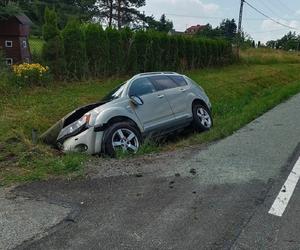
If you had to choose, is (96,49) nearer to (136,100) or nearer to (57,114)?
(57,114)

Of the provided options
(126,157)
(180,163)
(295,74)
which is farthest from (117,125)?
(295,74)

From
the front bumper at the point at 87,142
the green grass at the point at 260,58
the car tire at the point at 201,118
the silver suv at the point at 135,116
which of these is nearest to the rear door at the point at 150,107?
the silver suv at the point at 135,116

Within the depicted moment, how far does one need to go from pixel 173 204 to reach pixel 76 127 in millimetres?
3523

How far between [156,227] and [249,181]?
1896 millimetres

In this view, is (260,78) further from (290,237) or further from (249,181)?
(290,237)

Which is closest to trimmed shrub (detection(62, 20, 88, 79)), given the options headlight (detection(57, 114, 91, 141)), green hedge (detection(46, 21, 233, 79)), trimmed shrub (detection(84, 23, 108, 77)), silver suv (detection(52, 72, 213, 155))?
green hedge (detection(46, 21, 233, 79))

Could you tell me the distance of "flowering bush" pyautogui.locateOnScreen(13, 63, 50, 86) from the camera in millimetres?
13852

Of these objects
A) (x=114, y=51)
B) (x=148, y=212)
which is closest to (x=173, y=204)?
(x=148, y=212)

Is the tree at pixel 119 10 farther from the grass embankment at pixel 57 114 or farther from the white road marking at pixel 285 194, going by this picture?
the white road marking at pixel 285 194

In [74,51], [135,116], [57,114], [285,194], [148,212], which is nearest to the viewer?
[148,212]

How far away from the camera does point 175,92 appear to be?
9.61 metres

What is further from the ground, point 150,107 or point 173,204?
point 150,107

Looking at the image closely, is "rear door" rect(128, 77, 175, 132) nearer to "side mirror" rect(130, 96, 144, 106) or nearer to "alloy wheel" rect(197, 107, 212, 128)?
"side mirror" rect(130, 96, 144, 106)

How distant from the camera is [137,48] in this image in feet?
68.8
